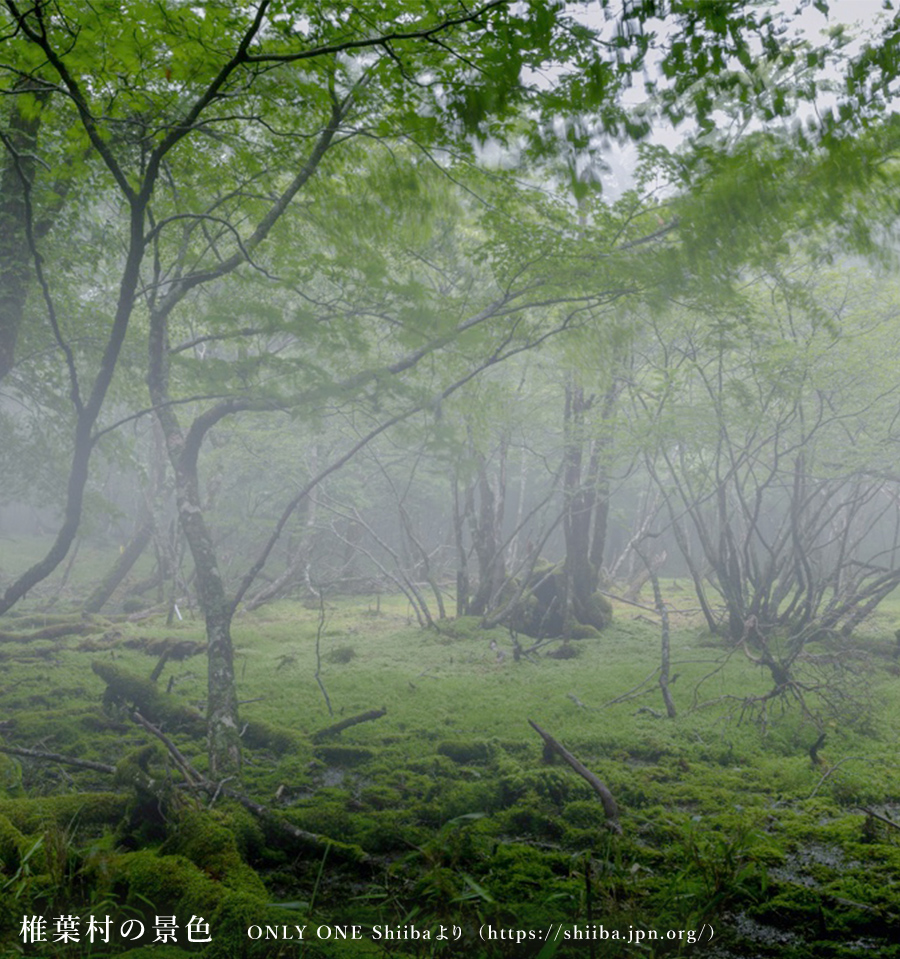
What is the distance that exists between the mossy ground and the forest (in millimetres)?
27

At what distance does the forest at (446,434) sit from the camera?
8.64 feet

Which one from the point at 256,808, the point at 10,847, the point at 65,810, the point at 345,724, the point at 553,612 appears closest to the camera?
the point at 10,847

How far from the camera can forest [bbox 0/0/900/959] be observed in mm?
2633

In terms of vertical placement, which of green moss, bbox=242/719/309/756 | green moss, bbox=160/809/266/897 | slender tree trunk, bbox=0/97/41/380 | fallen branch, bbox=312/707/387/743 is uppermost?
slender tree trunk, bbox=0/97/41/380

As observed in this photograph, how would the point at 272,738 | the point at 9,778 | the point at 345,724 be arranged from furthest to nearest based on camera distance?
the point at 345,724 < the point at 272,738 < the point at 9,778

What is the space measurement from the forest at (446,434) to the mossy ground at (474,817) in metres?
0.03

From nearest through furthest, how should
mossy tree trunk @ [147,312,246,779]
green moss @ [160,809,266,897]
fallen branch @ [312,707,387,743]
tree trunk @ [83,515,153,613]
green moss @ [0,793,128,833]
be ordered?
1. green moss @ [160,809,266,897]
2. green moss @ [0,793,128,833]
3. mossy tree trunk @ [147,312,246,779]
4. fallen branch @ [312,707,387,743]
5. tree trunk @ [83,515,153,613]

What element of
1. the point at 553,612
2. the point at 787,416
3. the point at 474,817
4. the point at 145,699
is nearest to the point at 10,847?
the point at 474,817

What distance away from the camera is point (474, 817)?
346 cm

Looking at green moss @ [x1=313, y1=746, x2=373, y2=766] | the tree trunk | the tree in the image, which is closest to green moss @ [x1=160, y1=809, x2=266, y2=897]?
green moss @ [x1=313, y1=746, x2=373, y2=766]

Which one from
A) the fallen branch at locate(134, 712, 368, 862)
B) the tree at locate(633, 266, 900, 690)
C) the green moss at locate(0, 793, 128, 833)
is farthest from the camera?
the tree at locate(633, 266, 900, 690)

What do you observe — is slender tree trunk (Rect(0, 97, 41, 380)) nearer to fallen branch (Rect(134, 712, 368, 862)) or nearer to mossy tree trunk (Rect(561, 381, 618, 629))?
fallen branch (Rect(134, 712, 368, 862))

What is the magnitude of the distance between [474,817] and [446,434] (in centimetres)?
566

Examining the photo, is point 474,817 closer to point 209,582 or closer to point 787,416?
point 209,582
